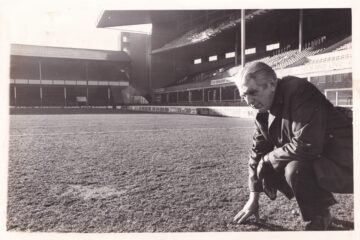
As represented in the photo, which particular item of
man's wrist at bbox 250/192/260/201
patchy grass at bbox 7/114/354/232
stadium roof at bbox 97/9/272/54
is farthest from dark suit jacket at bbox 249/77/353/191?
stadium roof at bbox 97/9/272/54

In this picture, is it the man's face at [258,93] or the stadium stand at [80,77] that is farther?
the stadium stand at [80,77]

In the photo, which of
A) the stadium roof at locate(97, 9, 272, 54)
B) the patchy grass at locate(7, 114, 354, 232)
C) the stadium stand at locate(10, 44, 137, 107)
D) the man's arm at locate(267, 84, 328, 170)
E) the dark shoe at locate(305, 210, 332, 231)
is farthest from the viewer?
the stadium stand at locate(10, 44, 137, 107)

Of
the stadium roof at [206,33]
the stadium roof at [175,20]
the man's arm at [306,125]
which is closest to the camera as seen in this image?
the man's arm at [306,125]

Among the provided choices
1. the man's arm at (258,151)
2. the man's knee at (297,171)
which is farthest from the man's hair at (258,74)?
the man's knee at (297,171)

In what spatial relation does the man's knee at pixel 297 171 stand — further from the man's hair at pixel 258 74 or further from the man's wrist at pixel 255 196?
the man's hair at pixel 258 74

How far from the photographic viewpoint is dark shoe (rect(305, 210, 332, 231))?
135 cm

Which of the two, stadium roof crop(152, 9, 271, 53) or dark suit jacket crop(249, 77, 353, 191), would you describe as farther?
stadium roof crop(152, 9, 271, 53)

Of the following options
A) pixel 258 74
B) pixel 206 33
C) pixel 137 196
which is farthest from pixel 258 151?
pixel 206 33

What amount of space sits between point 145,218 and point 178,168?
0.70 metres

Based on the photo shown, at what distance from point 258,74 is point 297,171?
42cm

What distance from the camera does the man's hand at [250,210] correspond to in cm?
142

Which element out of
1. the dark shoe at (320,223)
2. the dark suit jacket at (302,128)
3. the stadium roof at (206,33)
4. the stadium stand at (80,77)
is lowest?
the dark shoe at (320,223)

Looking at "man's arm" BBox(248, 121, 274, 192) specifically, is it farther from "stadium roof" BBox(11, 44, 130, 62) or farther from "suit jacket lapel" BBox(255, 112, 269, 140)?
"stadium roof" BBox(11, 44, 130, 62)

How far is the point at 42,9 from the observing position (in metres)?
2.05
